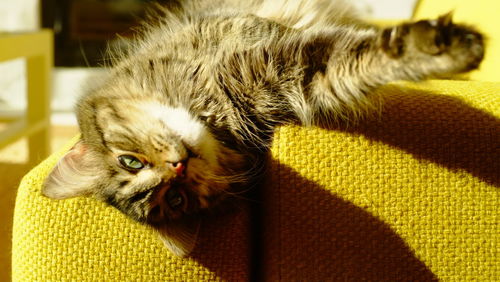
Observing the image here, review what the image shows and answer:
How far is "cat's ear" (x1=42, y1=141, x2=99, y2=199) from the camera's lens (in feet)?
2.65

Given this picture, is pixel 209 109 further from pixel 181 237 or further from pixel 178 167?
pixel 181 237

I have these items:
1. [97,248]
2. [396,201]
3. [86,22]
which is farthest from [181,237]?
[86,22]

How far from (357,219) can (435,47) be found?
29 cm

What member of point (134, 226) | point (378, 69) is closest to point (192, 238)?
point (134, 226)

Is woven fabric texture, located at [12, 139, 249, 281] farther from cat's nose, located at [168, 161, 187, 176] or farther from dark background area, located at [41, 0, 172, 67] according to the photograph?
dark background area, located at [41, 0, 172, 67]

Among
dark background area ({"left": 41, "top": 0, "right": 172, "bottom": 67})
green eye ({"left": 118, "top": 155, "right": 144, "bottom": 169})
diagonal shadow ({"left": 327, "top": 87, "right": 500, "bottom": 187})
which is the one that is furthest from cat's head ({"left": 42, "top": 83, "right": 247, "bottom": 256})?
dark background area ({"left": 41, "top": 0, "right": 172, "bottom": 67})

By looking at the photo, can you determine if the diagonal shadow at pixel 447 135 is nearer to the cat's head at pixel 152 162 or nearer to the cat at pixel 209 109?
the cat at pixel 209 109

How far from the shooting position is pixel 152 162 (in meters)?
0.96

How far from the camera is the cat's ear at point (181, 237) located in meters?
0.78

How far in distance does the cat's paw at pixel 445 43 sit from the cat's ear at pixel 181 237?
1.52ft

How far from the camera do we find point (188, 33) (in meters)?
1.20

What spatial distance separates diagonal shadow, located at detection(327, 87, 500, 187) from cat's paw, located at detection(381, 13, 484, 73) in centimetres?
8

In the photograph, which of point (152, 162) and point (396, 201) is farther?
point (152, 162)

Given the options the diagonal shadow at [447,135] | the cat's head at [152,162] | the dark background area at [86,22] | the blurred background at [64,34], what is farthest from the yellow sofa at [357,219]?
the dark background area at [86,22]
